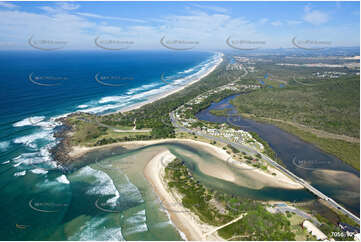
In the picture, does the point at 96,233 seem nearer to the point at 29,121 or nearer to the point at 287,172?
the point at 287,172

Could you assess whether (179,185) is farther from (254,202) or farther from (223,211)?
(254,202)

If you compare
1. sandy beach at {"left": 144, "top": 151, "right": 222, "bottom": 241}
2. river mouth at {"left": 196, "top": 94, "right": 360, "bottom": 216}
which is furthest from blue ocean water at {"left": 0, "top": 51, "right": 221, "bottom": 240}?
river mouth at {"left": 196, "top": 94, "right": 360, "bottom": 216}

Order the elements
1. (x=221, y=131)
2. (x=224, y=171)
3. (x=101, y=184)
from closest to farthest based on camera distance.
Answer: (x=101, y=184)
(x=224, y=171)
(x=221, y=131)

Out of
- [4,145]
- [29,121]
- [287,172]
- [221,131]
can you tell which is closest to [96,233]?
[287,172]

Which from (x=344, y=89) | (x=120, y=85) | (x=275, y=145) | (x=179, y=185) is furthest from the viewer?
(x=120, y=85)

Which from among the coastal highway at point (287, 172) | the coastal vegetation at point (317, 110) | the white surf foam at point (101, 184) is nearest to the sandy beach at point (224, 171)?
the coastal highway at point (287, 172)

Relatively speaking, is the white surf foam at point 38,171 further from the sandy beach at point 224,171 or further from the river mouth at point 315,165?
the river mouth at point 315,165

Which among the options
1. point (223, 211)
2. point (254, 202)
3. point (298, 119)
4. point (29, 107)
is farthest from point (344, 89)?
point (29, 107)
